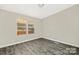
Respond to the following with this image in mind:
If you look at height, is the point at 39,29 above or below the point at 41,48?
above

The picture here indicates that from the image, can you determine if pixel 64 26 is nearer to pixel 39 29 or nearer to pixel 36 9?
pixel 39 29

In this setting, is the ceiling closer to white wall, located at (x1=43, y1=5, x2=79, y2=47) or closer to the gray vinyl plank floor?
white wall, located at (x1=43, y1=5, x2=79, y2=47)

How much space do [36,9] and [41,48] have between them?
60 centimetres

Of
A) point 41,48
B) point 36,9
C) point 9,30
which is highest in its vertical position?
point 36,9

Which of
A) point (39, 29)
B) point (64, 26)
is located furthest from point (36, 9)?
point (64, 26)

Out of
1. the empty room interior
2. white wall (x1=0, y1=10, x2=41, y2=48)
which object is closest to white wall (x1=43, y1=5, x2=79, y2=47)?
the empty room interior

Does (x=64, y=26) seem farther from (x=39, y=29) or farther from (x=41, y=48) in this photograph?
(x=41, y=48)

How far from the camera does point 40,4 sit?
1.80 meters

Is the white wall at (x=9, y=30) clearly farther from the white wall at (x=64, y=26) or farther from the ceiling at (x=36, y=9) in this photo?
the white wall at (x=64, y=26)

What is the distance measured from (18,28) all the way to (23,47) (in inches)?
11.8

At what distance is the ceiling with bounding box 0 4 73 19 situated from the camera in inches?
70.2

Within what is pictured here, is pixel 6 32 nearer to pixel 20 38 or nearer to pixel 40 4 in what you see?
pixel 20 38

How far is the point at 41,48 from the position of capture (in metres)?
1.80

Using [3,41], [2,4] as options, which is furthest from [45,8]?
[3,41]
